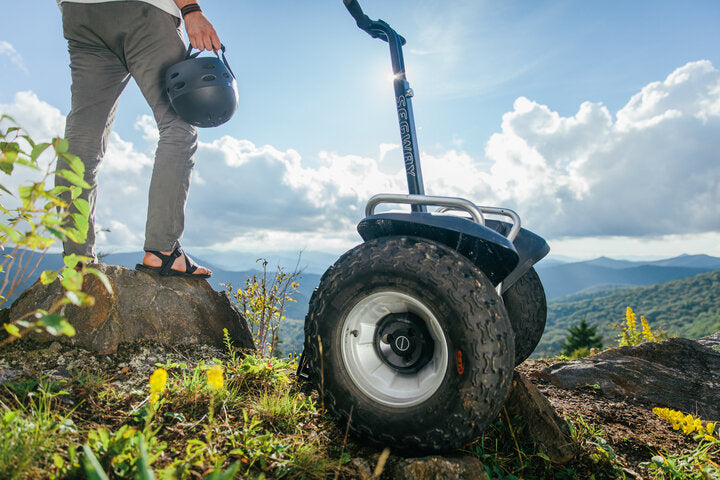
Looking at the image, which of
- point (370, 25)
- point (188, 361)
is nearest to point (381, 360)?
point (188, 361)

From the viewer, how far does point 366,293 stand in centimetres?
201

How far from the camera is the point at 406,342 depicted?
81.2 inches

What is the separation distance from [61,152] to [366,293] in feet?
4.58

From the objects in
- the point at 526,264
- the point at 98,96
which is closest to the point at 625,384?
the point at 526,264

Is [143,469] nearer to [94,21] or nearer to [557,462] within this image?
[557,462]

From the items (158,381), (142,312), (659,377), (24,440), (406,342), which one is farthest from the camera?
(659,377)

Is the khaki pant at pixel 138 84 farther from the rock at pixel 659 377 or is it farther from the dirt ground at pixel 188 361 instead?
the rock at pixel 659 377

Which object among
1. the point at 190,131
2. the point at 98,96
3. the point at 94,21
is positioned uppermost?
the point at 94,21

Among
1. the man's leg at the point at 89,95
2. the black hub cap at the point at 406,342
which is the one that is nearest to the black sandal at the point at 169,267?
the man's leg at the point at 89,95

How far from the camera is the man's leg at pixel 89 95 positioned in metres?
2.88

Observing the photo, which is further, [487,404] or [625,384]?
[625,384]

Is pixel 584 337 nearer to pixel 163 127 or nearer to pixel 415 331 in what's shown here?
pixel 415 331

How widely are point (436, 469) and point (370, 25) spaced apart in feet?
10.8

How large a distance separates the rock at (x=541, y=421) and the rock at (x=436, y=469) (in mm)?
640
